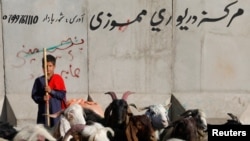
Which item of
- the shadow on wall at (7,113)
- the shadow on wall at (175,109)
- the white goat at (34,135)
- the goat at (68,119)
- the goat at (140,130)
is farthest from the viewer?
the shadow on wall at (7,113)

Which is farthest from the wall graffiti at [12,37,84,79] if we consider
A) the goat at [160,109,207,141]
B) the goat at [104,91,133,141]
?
the goat at [160,109,207,141]

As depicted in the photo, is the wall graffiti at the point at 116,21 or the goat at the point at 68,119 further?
the wall graffiti at the point at 116,21

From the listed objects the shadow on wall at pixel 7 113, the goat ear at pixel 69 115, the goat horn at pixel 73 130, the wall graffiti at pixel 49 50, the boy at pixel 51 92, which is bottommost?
the shadow on wall at pixel 7 113

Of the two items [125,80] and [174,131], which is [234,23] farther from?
[174,131]

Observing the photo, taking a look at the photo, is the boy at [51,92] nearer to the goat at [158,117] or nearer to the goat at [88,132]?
the goat at [158,117]

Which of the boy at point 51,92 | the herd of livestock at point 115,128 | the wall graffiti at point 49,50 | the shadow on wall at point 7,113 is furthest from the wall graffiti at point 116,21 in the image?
the herd of livestock at point 115,128

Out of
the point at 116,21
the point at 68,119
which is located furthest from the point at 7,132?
the point at 116,21

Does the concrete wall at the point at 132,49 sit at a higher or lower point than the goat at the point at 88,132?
higher

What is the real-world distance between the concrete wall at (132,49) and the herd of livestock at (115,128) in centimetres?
259

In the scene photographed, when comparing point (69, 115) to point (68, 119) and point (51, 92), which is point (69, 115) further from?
point (51, 92)

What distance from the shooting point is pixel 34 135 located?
19.9ft

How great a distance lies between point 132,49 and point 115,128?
3.39 m

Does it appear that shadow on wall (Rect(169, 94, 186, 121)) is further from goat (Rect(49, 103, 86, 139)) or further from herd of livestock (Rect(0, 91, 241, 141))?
goat (Rect(49, 103, 86, 139))

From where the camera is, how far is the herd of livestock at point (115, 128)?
6.06 metres
